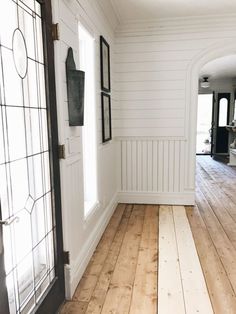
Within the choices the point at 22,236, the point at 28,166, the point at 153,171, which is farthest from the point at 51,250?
the point at 153,171

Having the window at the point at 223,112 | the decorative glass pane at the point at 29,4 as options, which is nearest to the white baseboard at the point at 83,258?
the decorative glass pane at the point at 29,4

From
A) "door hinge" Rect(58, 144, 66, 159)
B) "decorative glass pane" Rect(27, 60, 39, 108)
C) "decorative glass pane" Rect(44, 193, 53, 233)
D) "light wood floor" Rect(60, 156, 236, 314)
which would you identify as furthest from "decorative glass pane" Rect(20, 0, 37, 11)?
"light wood floor" Rect(60, 156, 236, 314)

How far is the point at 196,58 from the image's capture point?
3.79 meters

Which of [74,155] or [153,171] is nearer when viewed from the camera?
[74,155]

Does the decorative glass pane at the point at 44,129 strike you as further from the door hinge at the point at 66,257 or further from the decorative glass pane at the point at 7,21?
the door hinge at the point at 66,257

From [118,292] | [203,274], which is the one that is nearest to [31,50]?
[118,292]

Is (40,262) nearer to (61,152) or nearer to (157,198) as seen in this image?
(61,152)

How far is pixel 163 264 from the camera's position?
2453 mm

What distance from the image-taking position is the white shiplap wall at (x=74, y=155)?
187 centimetres

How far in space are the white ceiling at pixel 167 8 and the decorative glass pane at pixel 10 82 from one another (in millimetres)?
2254

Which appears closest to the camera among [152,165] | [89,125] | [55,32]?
[55,32]

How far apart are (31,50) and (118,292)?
1875 mm

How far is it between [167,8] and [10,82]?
2793 millimetres

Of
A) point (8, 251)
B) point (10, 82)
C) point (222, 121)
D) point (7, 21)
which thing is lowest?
point (8, 251)
